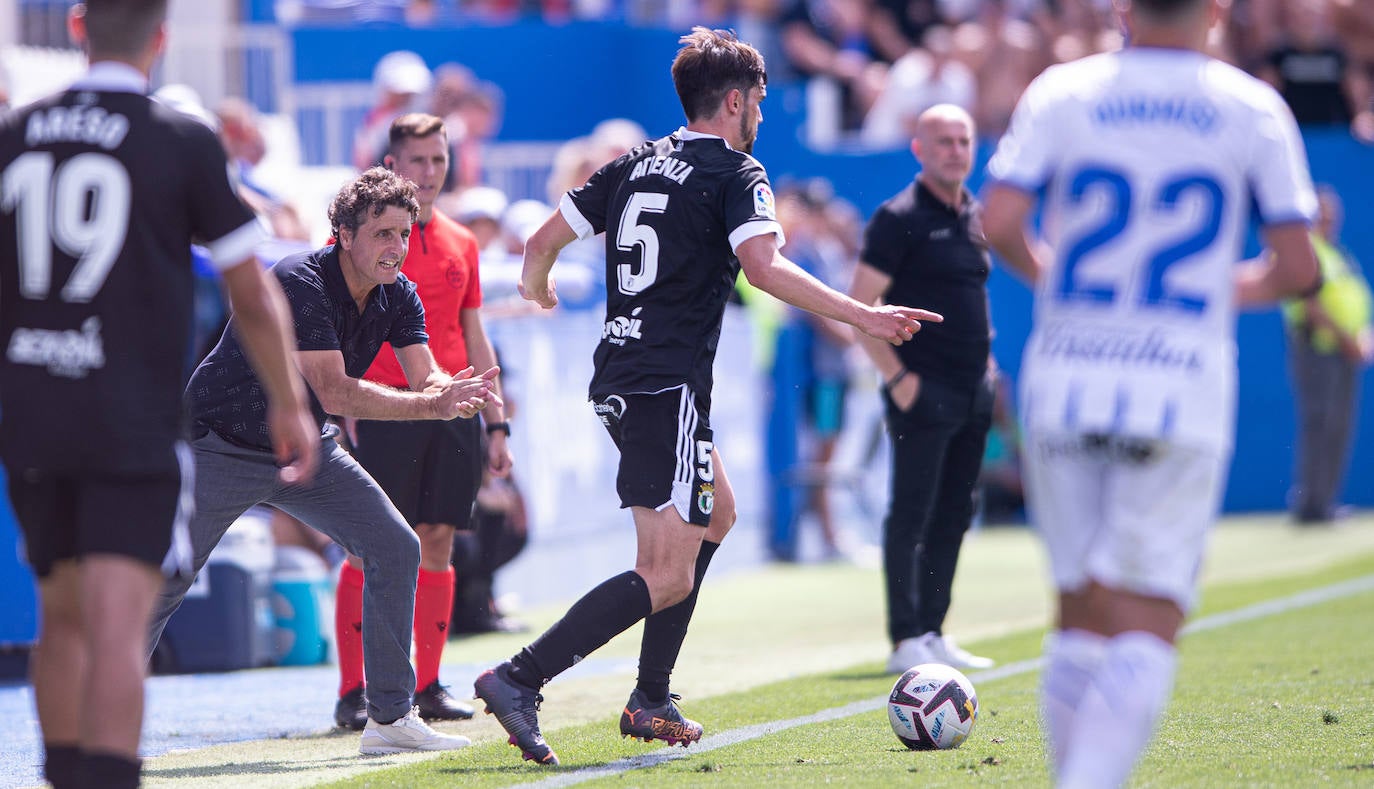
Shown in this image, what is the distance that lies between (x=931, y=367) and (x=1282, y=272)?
4.25m

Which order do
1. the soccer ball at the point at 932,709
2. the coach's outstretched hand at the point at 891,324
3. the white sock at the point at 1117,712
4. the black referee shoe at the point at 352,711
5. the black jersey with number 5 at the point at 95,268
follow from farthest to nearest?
the black referee shoe at the point at 352,711 < the soccer ball at the point at 932,709 < the coach's outstretched hand at the point at 891,324 < the black jersey with number 5 at the point at 95,268 < the white sock at the point at 1117,712

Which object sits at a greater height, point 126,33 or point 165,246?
point 126,33

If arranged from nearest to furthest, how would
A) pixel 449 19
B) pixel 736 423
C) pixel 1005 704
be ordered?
1. pixel 1005 704
2. pixel 736 423
3. pixel 449 19

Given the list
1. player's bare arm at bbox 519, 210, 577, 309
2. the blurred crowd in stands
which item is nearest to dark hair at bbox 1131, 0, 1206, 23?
player's bare arm at bbox 519, 210, 577, 309

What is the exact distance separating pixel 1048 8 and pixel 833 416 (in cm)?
686

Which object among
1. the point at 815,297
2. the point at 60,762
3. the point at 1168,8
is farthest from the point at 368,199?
the point at 1168,8

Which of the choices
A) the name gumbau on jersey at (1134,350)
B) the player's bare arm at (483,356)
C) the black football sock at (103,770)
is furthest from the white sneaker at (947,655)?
the black football sock at (103,770)

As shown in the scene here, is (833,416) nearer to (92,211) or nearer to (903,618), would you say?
(903,618)

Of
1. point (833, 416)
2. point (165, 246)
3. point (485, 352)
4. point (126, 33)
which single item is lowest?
point (833, 416)

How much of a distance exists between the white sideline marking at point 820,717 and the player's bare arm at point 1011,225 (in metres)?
2.23

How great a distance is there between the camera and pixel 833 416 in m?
15.4

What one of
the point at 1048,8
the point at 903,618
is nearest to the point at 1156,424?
the point at 903,618

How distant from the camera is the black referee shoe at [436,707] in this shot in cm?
715

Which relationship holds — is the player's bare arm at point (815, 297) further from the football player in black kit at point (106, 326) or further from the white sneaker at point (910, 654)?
the white sneaker at point (910, 654)
